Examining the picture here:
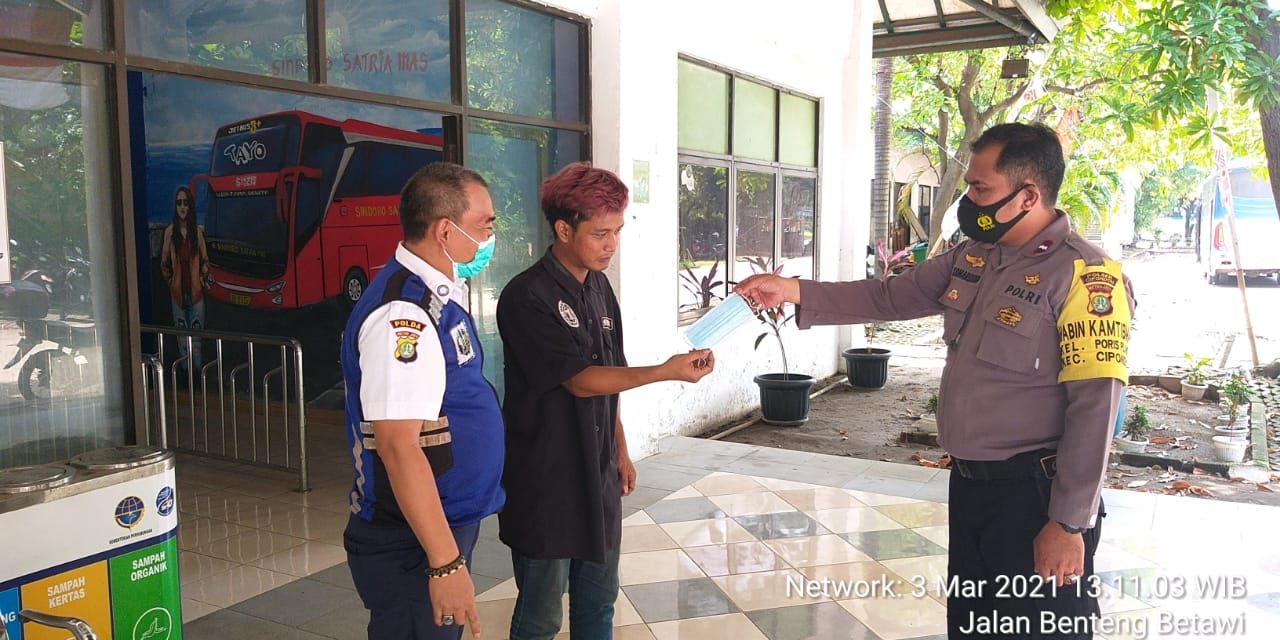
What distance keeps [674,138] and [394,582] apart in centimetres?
474

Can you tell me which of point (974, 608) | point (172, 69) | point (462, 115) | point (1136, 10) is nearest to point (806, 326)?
point (974, 608)

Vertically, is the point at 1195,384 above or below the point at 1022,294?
below

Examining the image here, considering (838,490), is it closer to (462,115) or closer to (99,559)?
(462,115)

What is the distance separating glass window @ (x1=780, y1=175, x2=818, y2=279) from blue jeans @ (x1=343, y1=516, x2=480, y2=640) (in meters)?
7.25

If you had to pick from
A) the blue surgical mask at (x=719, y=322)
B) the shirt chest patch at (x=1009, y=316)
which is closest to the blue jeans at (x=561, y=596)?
the blue surgical mask at (x=719, y=322)

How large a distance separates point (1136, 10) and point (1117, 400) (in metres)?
8.50

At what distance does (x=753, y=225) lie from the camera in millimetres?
8516

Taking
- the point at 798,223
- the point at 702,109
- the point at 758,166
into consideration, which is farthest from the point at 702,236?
the point at 798,223

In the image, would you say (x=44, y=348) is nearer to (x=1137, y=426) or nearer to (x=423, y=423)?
(x=423, y=423)

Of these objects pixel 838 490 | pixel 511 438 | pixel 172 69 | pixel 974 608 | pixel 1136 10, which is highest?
pixel 1136 10

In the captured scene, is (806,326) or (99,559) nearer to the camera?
(99,559)

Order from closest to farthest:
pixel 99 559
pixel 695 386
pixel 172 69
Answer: pixel 99 559 < pixel 172 69 < pixel 695 386

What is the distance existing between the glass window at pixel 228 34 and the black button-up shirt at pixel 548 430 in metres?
2.25

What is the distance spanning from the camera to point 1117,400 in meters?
2.16
